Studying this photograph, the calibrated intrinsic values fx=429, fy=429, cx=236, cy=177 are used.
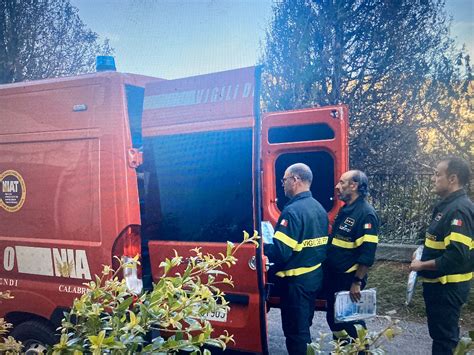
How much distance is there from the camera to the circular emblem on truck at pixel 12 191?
3137 millimetres

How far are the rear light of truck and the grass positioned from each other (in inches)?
140

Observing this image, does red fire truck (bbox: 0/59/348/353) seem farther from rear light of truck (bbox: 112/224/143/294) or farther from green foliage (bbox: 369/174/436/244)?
green foliage (bbox: 369/174/436/244)

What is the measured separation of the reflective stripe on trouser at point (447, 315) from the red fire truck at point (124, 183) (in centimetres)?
A: 123

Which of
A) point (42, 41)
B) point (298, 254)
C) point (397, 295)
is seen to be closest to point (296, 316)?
point (298, 254)

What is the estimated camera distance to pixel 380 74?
7559 mm

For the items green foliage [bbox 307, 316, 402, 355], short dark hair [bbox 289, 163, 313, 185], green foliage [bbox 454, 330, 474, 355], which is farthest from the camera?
short dark hair [bbox 289, 163, 313, 185]

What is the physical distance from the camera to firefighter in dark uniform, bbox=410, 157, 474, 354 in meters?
2.82

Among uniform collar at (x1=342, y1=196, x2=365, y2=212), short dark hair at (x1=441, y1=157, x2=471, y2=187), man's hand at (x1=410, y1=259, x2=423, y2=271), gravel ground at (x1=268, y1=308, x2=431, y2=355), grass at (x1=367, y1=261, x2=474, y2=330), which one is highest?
short dark hair at (x1=441, y1=157, x2=471, y2=187)

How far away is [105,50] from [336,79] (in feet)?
28.0

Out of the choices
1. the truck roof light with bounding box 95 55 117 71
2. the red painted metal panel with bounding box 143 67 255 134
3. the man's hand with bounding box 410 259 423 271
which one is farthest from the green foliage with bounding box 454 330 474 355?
the truck roof light with bounding box 95 55 117 71

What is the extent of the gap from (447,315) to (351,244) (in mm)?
820

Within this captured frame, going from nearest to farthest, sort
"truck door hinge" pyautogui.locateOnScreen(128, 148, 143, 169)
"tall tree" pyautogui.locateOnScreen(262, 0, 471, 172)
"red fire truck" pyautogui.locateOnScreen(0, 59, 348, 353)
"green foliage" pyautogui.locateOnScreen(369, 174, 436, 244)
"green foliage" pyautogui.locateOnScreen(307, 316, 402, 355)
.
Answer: "green foliage" pyautogui.locateOnScreen(307, 316, 402, 355), "red fire truck" pyautogui.locateOnScreen(0, 59, 348, 353), "truck door hinge" pyautogui.locateOnScreen(128, 148, 143, 169), "green foliage" pyautogui.locateOnScreen(369, 174, 436, 244), "tall tree" pyautogui.locateOnScreen(262, 0, 471, 172)

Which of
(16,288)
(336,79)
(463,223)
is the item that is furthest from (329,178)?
(336,79)

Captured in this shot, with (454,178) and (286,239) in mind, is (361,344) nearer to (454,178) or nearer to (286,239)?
(286,239)
